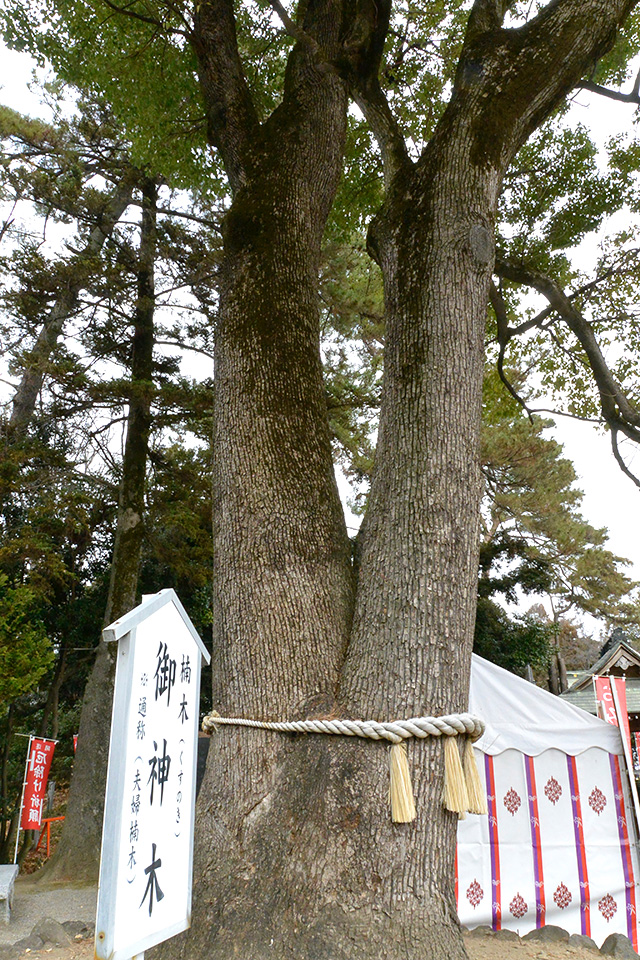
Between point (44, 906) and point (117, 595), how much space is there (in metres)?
2.93

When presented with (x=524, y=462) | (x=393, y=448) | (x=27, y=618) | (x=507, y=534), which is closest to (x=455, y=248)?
(x=393, y=448)

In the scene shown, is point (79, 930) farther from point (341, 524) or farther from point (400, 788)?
point (341, 524)

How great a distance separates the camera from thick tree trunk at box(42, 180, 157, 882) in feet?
20.3

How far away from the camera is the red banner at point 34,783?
7.31 meters

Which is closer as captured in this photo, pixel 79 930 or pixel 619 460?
pixel 79 930

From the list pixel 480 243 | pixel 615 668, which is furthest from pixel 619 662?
pixel 480 243

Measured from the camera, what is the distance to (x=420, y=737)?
2.06m

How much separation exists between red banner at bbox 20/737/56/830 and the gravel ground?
1.34 metres

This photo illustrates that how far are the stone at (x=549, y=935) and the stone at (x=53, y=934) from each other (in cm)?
260

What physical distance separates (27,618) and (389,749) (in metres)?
7.37

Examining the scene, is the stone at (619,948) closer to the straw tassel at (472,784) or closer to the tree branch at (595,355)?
the straw tassel at (472,784)

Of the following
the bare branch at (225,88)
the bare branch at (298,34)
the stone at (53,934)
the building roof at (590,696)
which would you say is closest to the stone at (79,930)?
the stone at (53,934)

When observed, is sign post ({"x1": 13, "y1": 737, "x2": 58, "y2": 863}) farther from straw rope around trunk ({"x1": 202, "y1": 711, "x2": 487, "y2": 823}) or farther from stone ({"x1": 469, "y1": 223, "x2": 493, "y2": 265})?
stone ({"x1": 469, "y1": 223, "x2": 493, "y2": 265})

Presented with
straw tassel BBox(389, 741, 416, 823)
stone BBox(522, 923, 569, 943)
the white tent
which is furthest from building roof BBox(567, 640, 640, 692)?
straw tassel BBox(389, 741, 416, 823)
